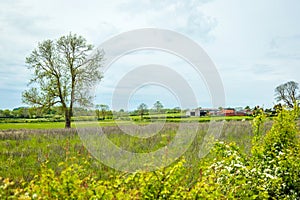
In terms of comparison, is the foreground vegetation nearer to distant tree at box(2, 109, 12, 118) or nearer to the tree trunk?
the tree trunk

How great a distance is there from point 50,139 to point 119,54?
7.07 meters

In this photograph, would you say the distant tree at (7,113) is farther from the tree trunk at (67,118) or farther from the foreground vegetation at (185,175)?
the foreground vegetation at (185,175)

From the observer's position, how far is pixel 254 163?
249 inches

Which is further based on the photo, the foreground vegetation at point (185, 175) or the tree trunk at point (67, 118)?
the tree trunk at point (67, 118)

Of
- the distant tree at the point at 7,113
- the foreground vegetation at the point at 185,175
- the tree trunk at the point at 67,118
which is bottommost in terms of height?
the foreground vegetation at the point at 185,175

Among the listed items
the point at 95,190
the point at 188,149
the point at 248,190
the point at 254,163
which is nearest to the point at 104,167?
the point at 188,149

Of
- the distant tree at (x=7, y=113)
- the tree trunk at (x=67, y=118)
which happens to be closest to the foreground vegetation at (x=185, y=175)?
the tree trunk at (x=67, y=118)

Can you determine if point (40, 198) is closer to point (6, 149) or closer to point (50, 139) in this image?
point (6, 149)

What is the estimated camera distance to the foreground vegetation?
140 inches

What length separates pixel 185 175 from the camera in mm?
7012

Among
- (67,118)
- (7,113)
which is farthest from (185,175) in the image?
(7,113)

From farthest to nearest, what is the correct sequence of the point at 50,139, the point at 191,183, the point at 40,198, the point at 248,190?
the point at 50,139 < the point at 191,183 < the point at 248,190 < the point at 40,198

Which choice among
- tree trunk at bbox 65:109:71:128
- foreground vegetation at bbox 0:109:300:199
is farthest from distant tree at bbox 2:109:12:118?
foreground vegetation at bbox 0:109:300:199

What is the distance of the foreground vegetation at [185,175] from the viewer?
11.6 feet
